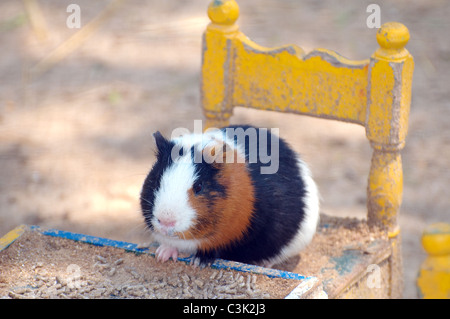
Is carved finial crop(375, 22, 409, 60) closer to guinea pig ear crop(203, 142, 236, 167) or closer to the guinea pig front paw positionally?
guinea pig ear crop(203, 142, 236, 167)

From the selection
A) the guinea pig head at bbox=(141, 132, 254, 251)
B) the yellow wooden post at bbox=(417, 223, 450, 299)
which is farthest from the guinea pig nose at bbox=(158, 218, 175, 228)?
the yellow wooden post at bbox=(417, 223, 450, 299)

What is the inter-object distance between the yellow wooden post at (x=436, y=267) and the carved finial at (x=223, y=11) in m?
1.42

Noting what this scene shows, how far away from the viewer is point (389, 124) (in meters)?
3.11

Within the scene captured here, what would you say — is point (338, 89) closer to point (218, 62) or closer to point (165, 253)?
point (218, 62)

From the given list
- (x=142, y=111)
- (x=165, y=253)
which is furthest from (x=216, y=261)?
(x=142, y=111)

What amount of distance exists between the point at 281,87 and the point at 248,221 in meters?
0.87

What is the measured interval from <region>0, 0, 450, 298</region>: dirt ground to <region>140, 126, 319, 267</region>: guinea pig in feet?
4.51

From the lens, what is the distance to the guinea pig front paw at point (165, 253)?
269 cm

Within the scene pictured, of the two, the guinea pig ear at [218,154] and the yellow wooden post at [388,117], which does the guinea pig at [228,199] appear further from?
the yellow wooden post at [388,117]

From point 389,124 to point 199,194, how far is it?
1054 mm

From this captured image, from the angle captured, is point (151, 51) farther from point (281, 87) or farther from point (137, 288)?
point (137, 288)

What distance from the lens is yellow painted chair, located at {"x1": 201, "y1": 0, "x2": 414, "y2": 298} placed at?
3.03 m

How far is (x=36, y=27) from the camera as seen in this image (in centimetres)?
675

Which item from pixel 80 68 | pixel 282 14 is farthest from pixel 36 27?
pixel 282 14
